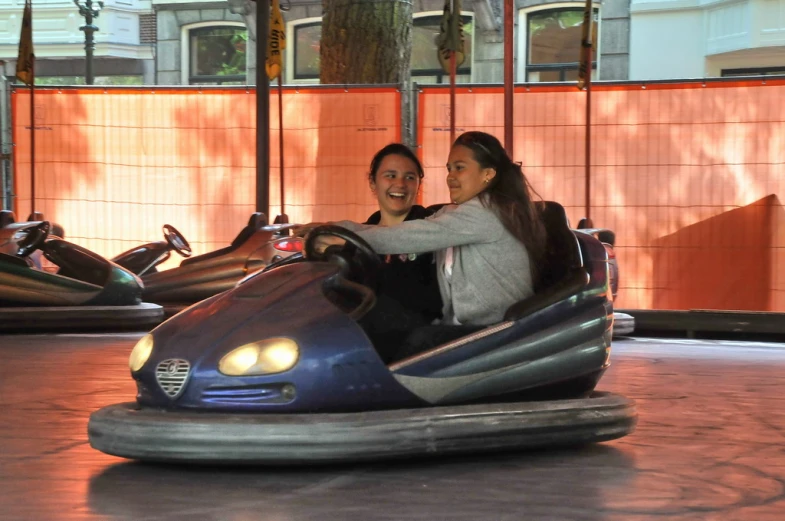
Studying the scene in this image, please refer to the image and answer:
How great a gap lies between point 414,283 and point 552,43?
45.3 feet

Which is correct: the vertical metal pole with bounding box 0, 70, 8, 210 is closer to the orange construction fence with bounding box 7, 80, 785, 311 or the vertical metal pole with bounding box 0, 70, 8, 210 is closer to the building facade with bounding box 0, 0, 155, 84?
the orange construction fence with bounding box 7, 80, 785, 311

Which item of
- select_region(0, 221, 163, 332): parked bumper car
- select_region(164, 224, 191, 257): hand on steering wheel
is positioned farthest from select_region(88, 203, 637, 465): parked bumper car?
select_region(164, 224, 191, 257): hand on steering wheel

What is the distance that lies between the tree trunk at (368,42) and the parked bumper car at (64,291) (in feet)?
8.49

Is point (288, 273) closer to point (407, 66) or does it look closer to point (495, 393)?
point (495, 393)

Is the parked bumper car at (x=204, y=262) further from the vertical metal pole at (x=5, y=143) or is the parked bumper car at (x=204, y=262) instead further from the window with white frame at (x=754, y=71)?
the window with white frame at (x=754, y=71)

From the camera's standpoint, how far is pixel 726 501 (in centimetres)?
313

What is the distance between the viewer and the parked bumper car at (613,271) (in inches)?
292

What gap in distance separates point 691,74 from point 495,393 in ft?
42.5

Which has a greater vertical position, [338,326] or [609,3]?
[609,3]

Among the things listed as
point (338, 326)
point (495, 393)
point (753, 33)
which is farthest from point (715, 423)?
point (753, 33)

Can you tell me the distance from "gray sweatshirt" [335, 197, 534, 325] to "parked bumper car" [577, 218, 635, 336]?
3.56 metres

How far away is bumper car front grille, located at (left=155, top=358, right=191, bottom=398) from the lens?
3336mm

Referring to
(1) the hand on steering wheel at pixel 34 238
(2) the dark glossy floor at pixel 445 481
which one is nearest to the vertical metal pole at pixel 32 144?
(1) the hand on steering wheel at pixel 34 238

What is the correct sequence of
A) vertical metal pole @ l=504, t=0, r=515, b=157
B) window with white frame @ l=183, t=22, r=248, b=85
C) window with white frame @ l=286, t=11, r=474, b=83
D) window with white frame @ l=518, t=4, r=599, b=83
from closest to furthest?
vertical metal pole @ l=504, t=0, r=515, b=157, window with white frame @ l=518, t=4, r=599, b=83, window with white frame @ l=286, t=11, r=474, b=83, window with white frame @ l=183, t=22, r=248, b=85
